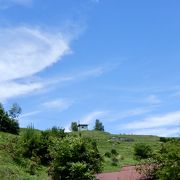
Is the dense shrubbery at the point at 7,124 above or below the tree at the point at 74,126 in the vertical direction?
below

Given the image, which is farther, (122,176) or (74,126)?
(74,126)

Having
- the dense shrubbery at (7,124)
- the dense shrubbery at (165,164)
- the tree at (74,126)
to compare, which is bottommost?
the dense shrubbery at (165,164)

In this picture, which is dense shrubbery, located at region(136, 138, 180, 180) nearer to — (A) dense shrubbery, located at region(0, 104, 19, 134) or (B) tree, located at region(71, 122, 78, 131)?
(A) dense shrubbery, located at region(0, 104, 19, 134)

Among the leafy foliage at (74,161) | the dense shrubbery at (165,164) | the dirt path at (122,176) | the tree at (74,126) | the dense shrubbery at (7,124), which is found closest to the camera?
the dense shrubbery at (165,164)

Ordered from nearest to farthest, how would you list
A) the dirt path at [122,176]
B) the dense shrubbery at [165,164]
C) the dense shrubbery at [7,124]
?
1. the dense shrubbery at [165,164]
2. the dirt path at [122,176]
3. the dense shrubbery at [7,124]

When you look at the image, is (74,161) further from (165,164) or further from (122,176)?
(165,164)

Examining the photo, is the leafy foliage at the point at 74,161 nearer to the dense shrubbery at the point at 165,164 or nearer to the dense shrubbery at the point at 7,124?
the dense shrubbery at the point at 165,164

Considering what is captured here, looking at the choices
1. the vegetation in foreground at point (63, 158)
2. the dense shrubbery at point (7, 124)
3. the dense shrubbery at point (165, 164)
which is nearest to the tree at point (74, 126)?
the dense shrubbery at point (7, 124)

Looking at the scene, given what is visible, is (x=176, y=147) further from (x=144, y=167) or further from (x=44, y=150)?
(x=44, y=150)

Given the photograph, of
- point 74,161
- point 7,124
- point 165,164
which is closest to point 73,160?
point 74,161

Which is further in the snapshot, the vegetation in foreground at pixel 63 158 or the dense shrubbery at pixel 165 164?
the vegetation in foreground at pixel 63 158

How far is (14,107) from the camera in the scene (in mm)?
70500

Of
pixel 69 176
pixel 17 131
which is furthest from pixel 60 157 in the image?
pixel 17 131

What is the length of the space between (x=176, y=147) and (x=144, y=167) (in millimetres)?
5894
